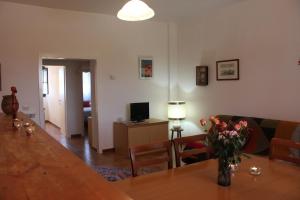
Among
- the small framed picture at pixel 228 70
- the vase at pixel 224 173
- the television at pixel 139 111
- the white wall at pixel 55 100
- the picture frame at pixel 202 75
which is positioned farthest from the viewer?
the white wall at pixel 55 100

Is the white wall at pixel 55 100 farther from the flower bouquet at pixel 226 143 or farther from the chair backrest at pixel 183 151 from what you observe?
the flower bouquet at pixel 226 143

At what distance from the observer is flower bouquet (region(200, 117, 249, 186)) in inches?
64.3

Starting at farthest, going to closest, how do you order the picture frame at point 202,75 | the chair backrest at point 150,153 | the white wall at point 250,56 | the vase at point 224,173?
the picture frame at point 202,75, the white wall at point 250,56, the chair backrest at point 150,153, the vase at point 224,173

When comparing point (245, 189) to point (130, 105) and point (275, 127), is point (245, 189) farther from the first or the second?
point (130, 105)

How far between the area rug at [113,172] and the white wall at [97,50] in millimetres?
1049

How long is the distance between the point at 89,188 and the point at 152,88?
5031 mm

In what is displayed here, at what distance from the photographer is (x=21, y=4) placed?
446 centimetres

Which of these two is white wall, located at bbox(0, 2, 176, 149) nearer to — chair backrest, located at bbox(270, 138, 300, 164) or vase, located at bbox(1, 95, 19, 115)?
vase, located at bbox(1, 95, 19, 115)

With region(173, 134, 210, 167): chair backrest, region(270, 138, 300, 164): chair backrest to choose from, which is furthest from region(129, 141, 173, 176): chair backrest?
region(270, 138, 300, 164): chair backrest

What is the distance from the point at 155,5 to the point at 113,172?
2951 millimetres

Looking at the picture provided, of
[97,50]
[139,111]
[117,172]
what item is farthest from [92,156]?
[97,50]

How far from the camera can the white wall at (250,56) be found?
3939 millimetres

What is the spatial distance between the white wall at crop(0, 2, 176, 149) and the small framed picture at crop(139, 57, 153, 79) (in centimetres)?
11

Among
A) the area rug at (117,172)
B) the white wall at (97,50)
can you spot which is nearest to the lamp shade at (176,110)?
the white wall at (97,50)
